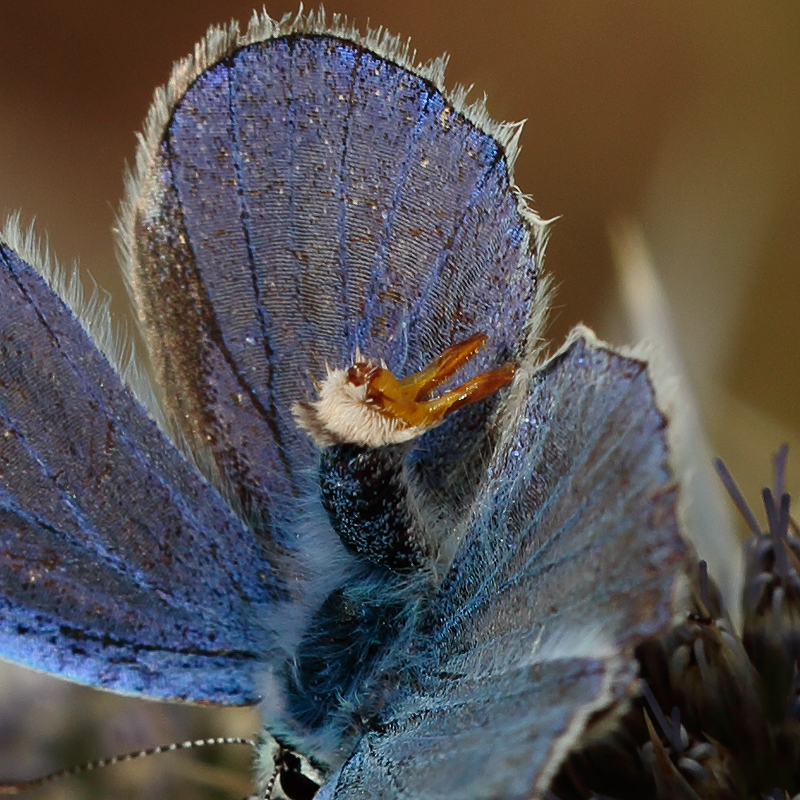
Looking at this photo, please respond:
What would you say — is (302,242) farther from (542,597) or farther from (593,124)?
(593,124)

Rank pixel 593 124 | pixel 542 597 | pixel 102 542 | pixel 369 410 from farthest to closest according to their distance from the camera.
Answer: pixel 593 124 < pixel 102 542 < pixel 369 410 < pixel 542 597

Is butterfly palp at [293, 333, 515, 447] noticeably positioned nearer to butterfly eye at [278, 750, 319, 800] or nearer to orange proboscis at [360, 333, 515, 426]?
orange proboscis at [360, 333, 515, 426]

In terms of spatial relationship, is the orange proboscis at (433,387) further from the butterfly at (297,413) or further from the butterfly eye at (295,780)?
the butterfly eye at (295,780)

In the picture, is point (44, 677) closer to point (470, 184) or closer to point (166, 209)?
point (166, 209)

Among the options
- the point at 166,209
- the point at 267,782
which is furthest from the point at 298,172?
the point at 267,782

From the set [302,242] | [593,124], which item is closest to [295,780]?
[302,242]

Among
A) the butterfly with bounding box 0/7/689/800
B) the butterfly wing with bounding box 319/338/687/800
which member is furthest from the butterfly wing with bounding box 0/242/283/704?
the butterfly wing with bounding box 319/338/687/800

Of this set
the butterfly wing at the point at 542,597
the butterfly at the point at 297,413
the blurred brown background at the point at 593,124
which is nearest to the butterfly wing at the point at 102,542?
the butterfly at the point at 297,413
